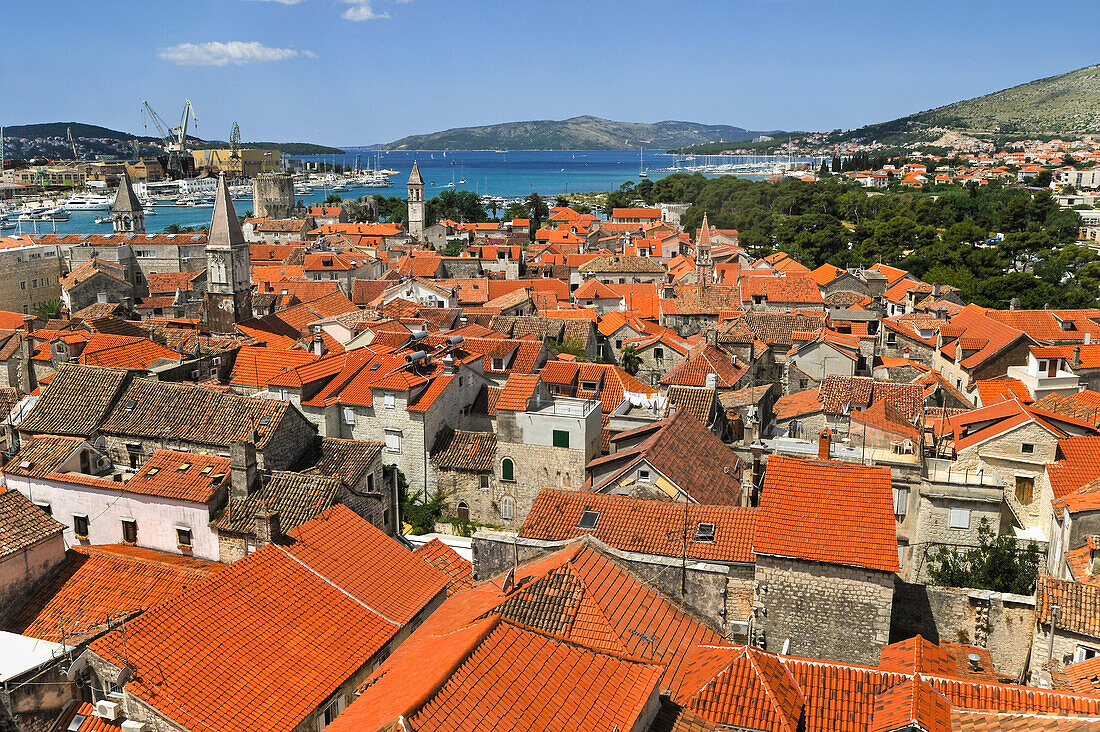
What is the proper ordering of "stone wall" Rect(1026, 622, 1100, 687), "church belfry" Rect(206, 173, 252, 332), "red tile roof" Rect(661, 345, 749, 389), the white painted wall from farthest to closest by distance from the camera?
1. "church belfry" Rect(206, 173, 252, 332)
2. "red tile roof" Rect(661, 345, 749, 389)
3. the white painted wall
4. "stone wall" Rect(1026, 622, 1100, 687)

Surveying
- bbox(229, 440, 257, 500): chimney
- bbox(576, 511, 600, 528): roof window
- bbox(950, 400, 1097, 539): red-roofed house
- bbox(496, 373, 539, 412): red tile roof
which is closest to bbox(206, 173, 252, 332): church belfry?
bbox(496, 373, 539, 412): red tile roof

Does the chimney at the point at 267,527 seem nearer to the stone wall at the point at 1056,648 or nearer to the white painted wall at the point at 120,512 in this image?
the white painted wall at the point at 120,512

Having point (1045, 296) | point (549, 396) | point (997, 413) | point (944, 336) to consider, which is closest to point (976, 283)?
point (1045, 296)

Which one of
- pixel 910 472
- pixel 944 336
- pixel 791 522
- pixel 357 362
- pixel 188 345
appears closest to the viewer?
pixel 791 522

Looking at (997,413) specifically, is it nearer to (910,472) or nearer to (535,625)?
(910,472)

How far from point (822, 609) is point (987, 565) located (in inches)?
287

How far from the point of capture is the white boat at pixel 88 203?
587 ft

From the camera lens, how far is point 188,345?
109 feet

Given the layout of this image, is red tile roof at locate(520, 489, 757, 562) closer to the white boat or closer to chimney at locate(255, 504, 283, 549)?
chimney at locate(255, 504, 283, 549)

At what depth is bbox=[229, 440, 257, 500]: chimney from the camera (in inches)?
753

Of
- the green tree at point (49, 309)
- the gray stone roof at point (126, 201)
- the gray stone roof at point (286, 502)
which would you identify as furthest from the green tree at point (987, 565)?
the gray stone roof at point (126, 201)

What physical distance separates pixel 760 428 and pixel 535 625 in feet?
54.8

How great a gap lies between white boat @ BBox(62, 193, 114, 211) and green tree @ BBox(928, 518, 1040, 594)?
194 meters

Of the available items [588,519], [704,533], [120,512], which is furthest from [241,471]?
[704,533]
